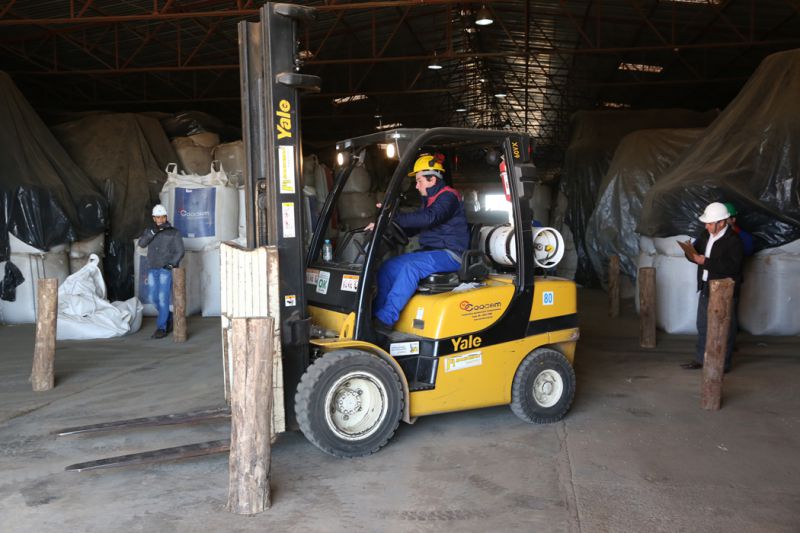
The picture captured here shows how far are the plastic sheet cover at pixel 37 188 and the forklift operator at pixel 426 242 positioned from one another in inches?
252

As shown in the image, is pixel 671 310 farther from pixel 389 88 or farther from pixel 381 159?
pixel 389 88

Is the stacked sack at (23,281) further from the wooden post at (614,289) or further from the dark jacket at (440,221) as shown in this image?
the wooden post at (614,289)

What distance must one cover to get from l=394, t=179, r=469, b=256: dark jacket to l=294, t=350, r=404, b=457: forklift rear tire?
938 mm

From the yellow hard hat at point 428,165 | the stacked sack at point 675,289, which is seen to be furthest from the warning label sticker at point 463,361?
the stacked sack at point 675,289

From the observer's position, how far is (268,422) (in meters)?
3.51

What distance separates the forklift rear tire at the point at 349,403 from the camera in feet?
13.2

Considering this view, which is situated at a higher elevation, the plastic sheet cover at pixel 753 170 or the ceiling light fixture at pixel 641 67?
the ceiling light fixture at pixel 641 67

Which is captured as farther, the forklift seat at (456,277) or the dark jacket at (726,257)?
the dark jacket at (726,257)

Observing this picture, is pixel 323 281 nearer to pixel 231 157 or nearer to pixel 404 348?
pixel 404 348

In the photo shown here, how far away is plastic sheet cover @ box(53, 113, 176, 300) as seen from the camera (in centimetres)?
1076

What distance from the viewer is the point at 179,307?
27.5 feet

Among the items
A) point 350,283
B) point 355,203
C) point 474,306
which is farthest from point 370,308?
point 355,203

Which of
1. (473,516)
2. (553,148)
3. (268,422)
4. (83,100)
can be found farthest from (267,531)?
(553,148)

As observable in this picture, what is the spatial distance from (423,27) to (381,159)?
3.10 meters
